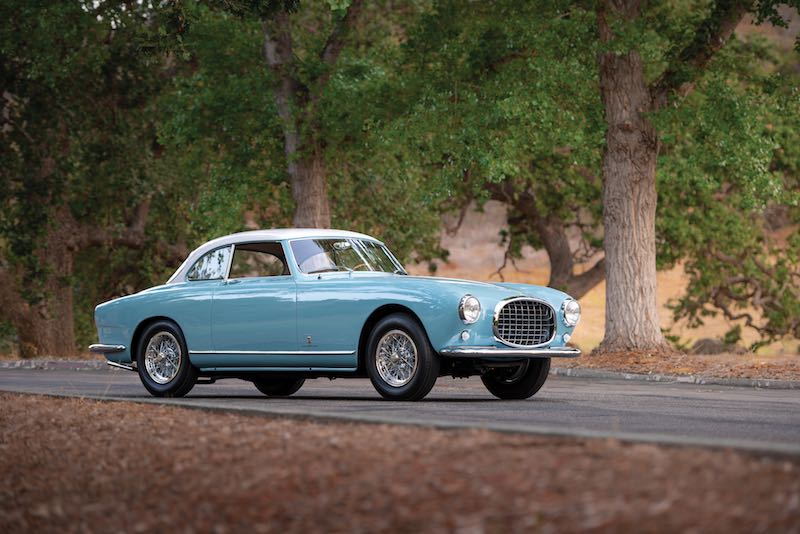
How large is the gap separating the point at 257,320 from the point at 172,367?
1291 millimetres

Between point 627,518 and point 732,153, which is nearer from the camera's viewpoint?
point 627,518

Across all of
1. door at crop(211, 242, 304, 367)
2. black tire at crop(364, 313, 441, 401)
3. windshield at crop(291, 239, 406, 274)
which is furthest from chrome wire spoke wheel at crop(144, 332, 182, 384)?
black tire at crop(364, 313, 441, 401)

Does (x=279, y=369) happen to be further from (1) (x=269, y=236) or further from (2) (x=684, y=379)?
(2) (x=684, y=379)

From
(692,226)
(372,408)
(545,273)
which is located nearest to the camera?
(372,408)

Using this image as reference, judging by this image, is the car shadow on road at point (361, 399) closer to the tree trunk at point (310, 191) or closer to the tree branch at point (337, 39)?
the tree trunk at point (310, 191)

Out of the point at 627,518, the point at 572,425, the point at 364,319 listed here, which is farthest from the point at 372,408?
the point at 627,518

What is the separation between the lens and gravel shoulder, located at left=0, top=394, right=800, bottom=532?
6.06m

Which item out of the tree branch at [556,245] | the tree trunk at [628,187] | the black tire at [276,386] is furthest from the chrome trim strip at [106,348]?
the tree branch at [556,245]

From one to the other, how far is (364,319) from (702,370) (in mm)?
8128

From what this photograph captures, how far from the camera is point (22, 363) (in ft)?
93.9

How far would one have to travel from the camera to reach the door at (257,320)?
14844 millimetres

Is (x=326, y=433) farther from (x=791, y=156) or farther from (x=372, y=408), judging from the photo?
(x=791, y=156)

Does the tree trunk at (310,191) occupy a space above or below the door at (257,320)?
above

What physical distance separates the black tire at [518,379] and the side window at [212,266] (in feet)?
10.1
